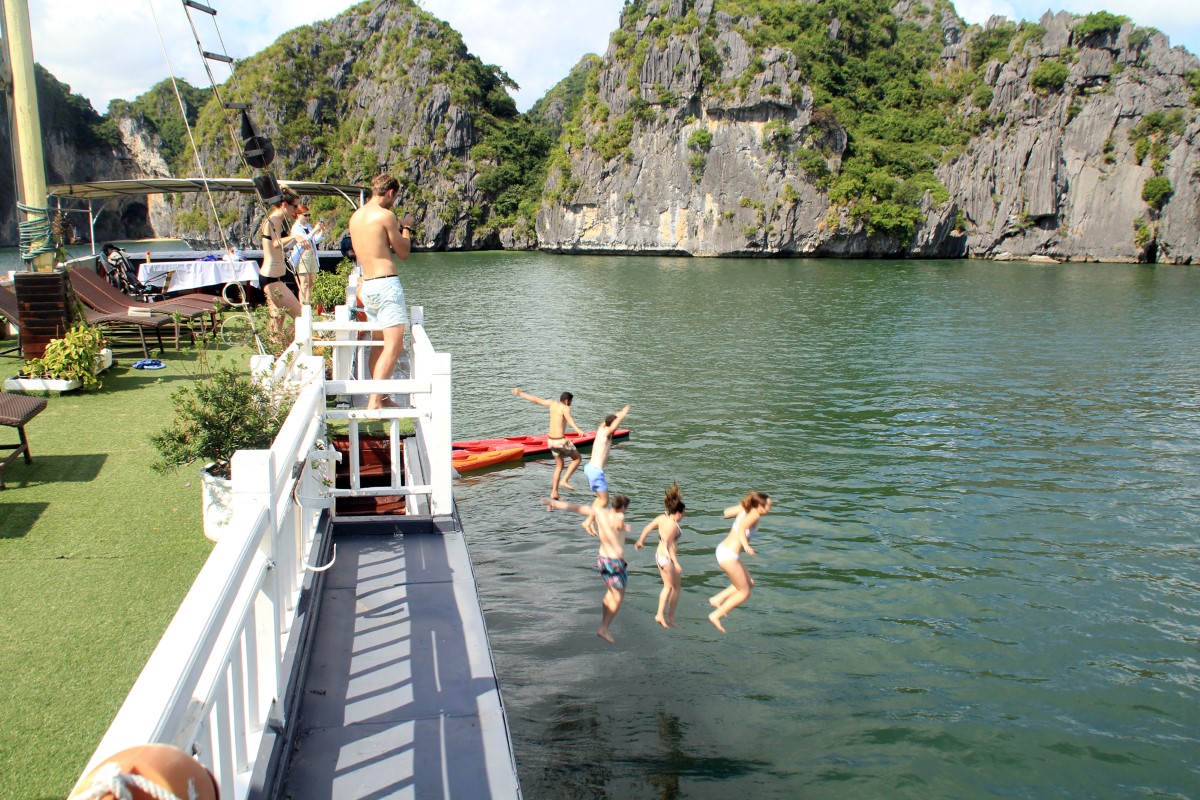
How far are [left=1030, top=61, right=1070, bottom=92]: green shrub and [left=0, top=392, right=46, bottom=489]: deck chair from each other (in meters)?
82.7

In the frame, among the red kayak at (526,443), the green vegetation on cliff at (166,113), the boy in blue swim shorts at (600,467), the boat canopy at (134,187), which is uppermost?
the green vegetation on cliff at (166,113)

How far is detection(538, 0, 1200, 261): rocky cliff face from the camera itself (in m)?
66.1

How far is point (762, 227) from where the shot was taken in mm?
70750

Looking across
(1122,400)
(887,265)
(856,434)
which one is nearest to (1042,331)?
(1122,400)

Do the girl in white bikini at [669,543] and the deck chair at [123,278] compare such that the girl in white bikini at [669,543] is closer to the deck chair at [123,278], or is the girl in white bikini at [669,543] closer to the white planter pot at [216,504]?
the white planter pot at [216,504]

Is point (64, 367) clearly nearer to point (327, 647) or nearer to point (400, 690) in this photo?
point (327, 647)

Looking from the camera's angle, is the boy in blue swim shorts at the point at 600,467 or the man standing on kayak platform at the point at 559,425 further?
the man standing on kayak platform at the point at 559,425

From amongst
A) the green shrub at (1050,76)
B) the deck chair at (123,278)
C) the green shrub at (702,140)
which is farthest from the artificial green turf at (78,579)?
the green shrub at (1050,76)

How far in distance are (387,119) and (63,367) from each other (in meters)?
96.6

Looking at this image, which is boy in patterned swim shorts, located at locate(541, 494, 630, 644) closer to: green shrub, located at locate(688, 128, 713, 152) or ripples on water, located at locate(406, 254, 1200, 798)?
ripples on water, located at locate(406, 254, 1200, 798)

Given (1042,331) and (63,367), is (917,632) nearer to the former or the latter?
(63,367)

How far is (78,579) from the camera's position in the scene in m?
4.87

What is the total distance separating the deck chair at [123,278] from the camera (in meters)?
17.0

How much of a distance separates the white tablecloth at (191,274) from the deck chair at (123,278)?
0.76ft
